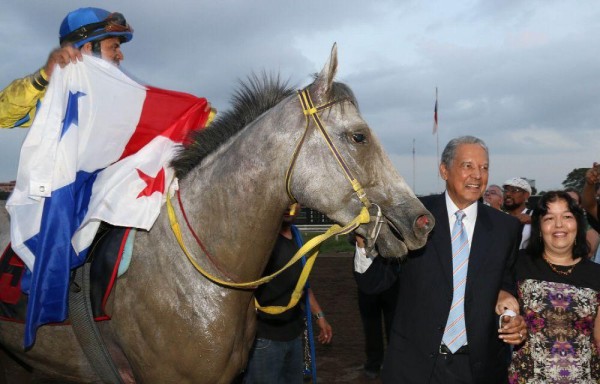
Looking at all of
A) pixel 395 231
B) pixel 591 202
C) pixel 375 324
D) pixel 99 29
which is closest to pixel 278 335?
pixel 395 231

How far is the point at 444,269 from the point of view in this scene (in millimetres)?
2914

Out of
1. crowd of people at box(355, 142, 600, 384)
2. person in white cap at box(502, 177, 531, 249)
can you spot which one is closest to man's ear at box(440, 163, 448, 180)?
crowd of people at box(355, 142, 600, 384)

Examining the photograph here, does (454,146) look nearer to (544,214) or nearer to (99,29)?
(544,214)

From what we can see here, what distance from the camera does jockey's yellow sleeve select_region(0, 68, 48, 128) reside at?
9.86 feet

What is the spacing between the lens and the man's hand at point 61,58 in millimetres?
2943

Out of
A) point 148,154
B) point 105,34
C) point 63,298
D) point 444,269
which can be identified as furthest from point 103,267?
point 444,269

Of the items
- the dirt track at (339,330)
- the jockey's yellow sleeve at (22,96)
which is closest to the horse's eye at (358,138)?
the jockey's yellow sleeve at (22,96)

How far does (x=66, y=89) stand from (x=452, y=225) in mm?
2385

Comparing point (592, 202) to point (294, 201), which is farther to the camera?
point (592, 202)

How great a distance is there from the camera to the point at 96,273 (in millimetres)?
2824

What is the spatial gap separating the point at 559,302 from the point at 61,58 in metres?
3.22

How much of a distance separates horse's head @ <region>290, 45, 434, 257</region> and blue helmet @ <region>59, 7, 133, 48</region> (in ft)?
5.15

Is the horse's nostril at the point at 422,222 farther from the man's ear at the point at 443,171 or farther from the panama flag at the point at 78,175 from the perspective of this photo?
the panama flag at the point at 78,175

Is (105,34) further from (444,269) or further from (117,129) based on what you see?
(444,269)
